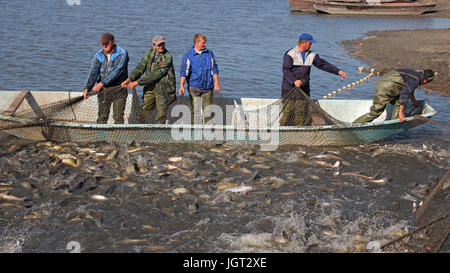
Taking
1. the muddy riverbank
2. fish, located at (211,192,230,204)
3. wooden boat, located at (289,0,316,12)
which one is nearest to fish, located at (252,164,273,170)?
the muddy riverbank

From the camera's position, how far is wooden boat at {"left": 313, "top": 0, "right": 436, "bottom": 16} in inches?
1415

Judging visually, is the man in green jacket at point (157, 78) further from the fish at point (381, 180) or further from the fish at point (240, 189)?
the fish at point (381, 180)

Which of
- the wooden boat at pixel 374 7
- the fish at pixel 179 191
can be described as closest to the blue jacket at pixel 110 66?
the fish at pixel 179 191

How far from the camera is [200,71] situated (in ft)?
35.1

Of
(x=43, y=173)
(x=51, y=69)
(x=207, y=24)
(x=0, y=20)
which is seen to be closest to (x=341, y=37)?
(x=207, y=24)

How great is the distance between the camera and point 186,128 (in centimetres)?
1093

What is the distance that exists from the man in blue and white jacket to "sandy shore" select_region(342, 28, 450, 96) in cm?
896

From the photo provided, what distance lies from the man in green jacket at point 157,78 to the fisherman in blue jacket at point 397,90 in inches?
174

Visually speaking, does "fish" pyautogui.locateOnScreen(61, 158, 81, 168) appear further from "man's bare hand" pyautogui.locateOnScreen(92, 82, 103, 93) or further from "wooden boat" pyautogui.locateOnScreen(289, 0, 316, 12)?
"wooden boat" pyautogui.locateOnScreen(289, 0, 316, 12)

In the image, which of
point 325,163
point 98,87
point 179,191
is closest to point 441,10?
point 325,163

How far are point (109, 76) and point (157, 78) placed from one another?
1.01m

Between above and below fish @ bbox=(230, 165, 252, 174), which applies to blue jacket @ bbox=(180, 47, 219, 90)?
above

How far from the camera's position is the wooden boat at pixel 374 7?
35938 mm

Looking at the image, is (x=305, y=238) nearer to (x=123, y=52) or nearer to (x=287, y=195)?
(x=287, y=195)
